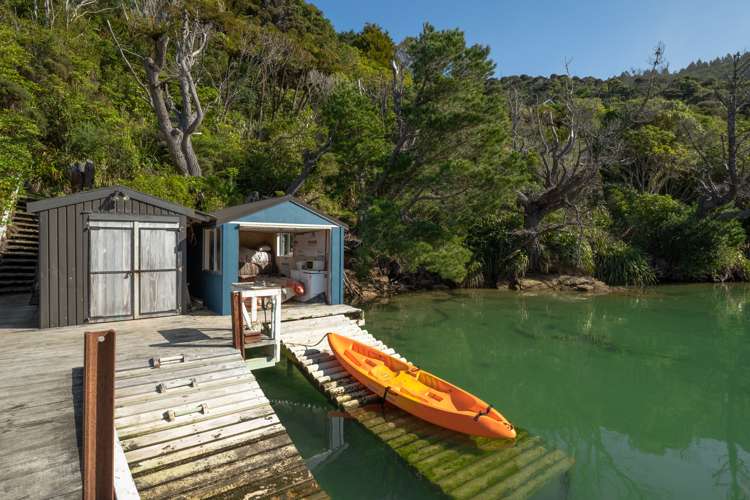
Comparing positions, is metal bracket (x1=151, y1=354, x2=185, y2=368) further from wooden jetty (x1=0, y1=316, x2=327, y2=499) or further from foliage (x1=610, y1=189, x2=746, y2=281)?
foliage (x1=610, y1=189, x2=746, y2=281)

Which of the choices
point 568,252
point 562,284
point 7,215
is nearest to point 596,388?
point 562,284

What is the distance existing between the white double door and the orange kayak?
350 cm

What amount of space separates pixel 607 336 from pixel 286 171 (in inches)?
491

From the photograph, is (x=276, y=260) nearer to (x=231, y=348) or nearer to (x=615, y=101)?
(x=231, y=348)

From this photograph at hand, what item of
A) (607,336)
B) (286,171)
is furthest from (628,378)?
(286,171)

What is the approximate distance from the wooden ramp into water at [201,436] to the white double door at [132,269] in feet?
9.21

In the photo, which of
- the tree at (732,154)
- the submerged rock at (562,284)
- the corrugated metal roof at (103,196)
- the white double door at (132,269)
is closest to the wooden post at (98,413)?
the corrugated metal roof at (103,196)

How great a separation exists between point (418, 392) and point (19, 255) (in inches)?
475

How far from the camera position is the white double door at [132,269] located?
23.6 feet

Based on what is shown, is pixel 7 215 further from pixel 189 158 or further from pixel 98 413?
pixel 98 413

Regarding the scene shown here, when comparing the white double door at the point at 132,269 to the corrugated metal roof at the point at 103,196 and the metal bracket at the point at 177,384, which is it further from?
the metal bracket at the point at 177,384

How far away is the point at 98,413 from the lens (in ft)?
8.52

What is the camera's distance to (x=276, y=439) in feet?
14.5

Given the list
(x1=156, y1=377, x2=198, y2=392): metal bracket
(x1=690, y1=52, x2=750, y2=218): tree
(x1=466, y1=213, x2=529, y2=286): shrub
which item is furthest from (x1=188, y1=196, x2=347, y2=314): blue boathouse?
(x1=690, y1=52, x2=750, y2=218): tree
